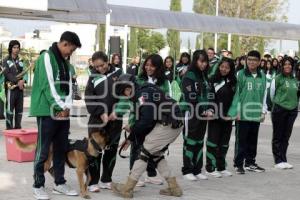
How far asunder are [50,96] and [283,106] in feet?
13.8

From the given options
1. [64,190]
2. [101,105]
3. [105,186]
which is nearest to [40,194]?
[64,190]

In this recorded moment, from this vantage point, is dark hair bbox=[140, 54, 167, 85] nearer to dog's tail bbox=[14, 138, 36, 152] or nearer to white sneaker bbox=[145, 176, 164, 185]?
white sneaker bbox=[145, 176, 164, 185]

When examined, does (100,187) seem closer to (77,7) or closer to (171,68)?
(171,68)

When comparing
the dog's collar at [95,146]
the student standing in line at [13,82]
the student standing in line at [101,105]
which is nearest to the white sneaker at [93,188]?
the student standing in line at [101,105]

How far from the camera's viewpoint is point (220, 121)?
8.66 m

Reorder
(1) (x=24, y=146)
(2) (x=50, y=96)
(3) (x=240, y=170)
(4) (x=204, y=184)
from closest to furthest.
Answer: (2) (x=50, y=96) → (4) (x=204, y=184) → (3) (x=240, y=170) → (1) (x=24, y=146)

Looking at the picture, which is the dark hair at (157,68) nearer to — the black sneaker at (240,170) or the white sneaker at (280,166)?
the black sneaker at (240,170)

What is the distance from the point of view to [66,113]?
691cm

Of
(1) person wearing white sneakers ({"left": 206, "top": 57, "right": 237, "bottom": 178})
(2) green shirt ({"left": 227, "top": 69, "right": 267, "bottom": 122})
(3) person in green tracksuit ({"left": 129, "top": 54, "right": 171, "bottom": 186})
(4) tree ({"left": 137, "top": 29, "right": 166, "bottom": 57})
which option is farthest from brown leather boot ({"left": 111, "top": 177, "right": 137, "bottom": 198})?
(4) tree ({"left": 137, "top": 29, "right": 166, "bottom": 57})

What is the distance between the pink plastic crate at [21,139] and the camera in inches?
361

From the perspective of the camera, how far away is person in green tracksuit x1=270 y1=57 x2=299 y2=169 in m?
9.41

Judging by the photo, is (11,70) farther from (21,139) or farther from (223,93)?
(223,93)

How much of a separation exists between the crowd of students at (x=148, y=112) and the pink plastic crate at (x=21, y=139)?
188 cm

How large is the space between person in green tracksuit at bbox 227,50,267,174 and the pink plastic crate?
3141mm
